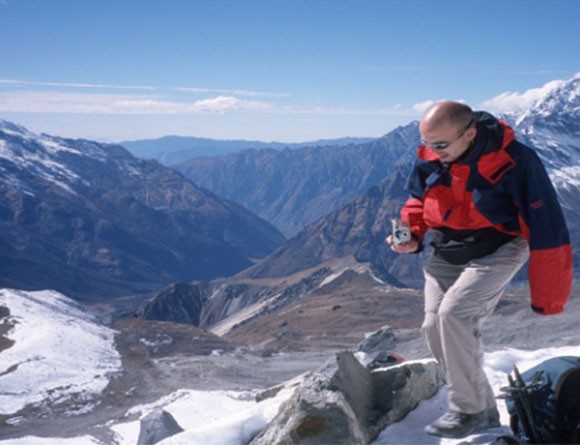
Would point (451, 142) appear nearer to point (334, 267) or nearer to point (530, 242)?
point (530, 242)

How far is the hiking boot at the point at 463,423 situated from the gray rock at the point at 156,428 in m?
8.02

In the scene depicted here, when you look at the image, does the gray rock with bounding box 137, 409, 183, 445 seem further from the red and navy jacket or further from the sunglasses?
the sunglasses

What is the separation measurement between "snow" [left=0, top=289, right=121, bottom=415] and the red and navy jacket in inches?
1963

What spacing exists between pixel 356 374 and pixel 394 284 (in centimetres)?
13122

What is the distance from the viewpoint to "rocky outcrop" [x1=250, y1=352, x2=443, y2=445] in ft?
20.3

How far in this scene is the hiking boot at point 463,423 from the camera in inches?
234

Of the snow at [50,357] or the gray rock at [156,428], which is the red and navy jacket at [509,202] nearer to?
the gray rock at [156,428]

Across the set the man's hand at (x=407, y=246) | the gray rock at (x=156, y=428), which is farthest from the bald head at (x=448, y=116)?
the gray rock at (x=156, y=428)

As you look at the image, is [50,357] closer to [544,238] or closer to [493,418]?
[493,418]

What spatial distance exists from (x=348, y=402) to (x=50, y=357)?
65.4 m

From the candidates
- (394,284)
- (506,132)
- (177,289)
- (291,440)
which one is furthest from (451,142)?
(177,289)


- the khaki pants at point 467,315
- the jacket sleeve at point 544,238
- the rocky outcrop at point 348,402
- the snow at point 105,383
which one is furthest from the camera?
the snow at point 105,383

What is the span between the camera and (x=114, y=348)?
76938 millimetres

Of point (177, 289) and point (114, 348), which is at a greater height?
point (114, 348)
